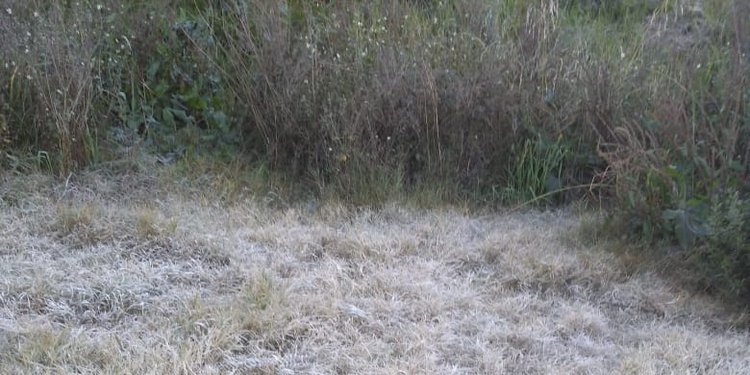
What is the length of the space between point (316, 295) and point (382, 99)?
1.90 metres

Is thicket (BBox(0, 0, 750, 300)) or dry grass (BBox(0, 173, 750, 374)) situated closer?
dry grass (BBox(0, 173, 750, 374))

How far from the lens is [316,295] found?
4312 mm

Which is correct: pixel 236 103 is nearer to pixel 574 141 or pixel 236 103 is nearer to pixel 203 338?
pixel 574 141

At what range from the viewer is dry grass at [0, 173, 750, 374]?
12.8 feet

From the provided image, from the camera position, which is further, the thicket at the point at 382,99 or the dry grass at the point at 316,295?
the thicket at the point at 382,99

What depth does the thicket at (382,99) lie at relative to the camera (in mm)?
5422

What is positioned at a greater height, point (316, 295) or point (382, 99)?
point (382, 99)

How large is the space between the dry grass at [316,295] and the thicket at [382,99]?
387 millimetres

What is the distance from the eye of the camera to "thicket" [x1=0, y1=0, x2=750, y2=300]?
542cm

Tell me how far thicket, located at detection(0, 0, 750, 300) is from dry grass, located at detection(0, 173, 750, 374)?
0.39 meters

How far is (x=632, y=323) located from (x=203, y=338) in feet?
6.30

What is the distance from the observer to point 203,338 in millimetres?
3900

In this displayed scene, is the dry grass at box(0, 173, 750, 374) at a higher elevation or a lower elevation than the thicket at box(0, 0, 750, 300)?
lower

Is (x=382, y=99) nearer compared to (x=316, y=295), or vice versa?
(x=316, y=295)
